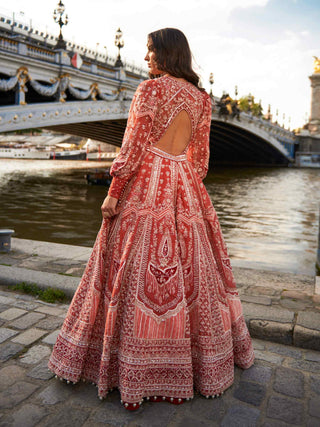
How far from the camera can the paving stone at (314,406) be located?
2.26m

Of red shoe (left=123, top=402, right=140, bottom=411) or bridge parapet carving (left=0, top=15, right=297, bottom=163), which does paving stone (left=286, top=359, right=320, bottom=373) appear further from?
bridge parapet carving (left=0, top=15, right=297, bottom=163)

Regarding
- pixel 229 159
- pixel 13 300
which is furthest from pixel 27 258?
pixel 229 159

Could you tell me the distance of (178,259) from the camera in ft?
7.73

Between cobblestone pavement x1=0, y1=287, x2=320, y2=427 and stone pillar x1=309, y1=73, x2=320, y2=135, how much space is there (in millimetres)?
45073

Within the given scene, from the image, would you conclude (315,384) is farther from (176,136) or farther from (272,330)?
(176,136)

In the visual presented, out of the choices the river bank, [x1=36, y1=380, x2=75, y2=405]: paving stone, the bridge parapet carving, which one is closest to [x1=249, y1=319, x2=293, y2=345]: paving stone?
the river bank

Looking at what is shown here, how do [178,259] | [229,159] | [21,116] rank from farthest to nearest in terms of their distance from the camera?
[229,159], [21,116], [178,259]

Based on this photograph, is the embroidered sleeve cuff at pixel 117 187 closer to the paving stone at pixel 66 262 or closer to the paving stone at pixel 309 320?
the paving stone at pixel 309 320

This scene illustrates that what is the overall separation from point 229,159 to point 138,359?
4080 centimetres

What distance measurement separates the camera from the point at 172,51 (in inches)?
96.1

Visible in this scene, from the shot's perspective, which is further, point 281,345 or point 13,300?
point 13,300

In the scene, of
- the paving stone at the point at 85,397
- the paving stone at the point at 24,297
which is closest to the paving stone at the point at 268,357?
the paving stone at the point at 85,397

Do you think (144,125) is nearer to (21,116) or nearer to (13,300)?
(13,300)

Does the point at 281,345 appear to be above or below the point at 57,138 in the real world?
below
